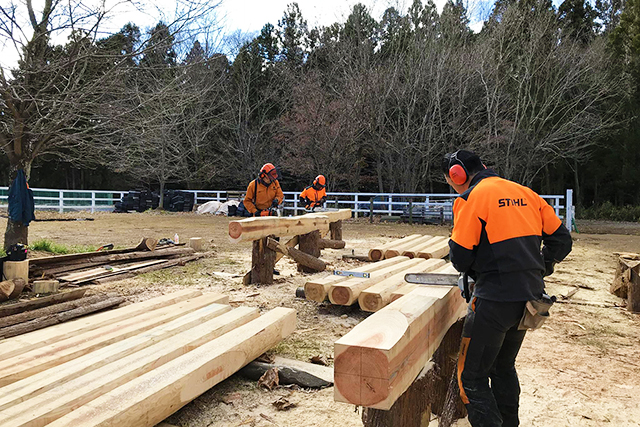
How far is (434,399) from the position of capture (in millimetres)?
3598

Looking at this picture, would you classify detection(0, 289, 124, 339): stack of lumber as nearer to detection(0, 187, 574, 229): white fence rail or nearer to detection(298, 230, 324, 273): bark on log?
detection(298, 230, 324, 273): bark on log

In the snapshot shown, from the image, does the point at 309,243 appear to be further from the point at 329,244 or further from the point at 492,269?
the point at 492,269

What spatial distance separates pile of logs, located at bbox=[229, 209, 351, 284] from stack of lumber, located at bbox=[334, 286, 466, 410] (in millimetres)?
4408

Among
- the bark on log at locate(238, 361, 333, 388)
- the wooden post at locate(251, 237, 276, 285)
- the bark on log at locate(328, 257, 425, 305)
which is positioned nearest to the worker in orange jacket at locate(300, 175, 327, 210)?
the wooden post at locate(251, 237, 276, 285)

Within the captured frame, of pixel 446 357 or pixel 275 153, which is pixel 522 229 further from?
pixel 275 153

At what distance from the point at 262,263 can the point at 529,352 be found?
4.09 metres

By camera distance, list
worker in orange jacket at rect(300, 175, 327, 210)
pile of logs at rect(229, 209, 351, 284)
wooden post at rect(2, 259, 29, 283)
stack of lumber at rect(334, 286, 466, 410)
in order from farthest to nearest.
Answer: worker in orange jacket at rect(300, 175, 327, 210) → pile of logs at rect(229, 209, 351, 284) → wooden post at rect(2, 259, 29, 283) → stack of lumber at rect(334, 286, 466, 410)

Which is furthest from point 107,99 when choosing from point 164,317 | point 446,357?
point 446,357

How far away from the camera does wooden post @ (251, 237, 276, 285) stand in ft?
24.9

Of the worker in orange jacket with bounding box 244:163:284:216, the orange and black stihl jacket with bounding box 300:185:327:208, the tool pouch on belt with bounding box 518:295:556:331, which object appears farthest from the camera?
the orange and black stihl jacket with bounding box 300:185:327:208

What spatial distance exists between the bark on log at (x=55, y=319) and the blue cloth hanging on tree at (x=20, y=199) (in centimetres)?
410

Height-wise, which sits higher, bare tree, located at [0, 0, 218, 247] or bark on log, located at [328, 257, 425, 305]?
bare tree, located at [0, 0, 218, 247]

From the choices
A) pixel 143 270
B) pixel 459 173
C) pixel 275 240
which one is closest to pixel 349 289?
pixel 275 240

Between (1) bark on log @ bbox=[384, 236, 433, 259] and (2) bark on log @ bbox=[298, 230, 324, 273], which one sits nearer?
(1) bark on log @ bbox=[384, 236, 433, 259]
